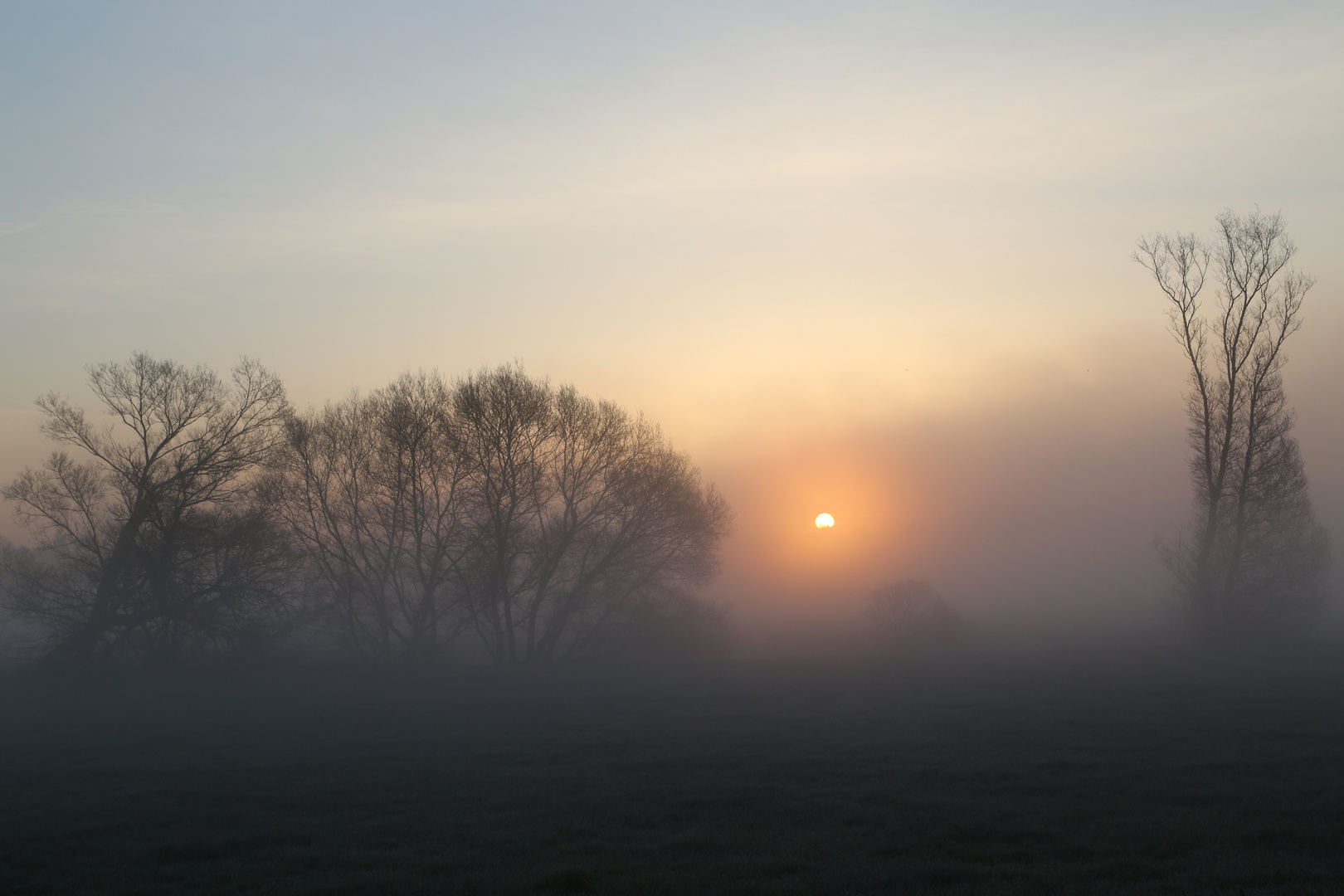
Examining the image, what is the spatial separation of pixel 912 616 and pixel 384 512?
32459 millimetres

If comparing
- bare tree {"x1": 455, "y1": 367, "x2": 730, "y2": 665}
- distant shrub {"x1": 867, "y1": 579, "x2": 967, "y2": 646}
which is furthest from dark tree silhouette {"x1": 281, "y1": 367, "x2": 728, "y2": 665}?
distant shrub {"x1": 867, "y1": 579, "x2": 967, "y2": 646}

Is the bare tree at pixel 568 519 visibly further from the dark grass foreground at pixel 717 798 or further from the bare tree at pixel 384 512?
the dark grass foreground at pixel 717 798

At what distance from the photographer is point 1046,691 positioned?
21547 mm

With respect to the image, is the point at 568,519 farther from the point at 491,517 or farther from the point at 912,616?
the point at 912,616

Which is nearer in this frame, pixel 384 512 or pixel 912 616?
pixel 384 512

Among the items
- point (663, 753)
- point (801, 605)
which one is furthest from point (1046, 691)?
point (801, 605)

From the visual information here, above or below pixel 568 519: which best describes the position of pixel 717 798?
below

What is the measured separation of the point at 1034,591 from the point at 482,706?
117m

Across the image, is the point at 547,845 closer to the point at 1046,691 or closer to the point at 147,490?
the point at 1046,691

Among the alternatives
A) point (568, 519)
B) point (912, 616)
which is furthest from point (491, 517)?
point (912, 616)

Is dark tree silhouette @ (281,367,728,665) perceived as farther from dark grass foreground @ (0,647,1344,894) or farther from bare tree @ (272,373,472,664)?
dark grass foreground @ (0,647,1344,894)

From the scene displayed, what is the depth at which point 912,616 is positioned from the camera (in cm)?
5147

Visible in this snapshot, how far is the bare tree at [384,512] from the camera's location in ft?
133

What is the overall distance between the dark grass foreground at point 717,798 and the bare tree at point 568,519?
60.7ft
